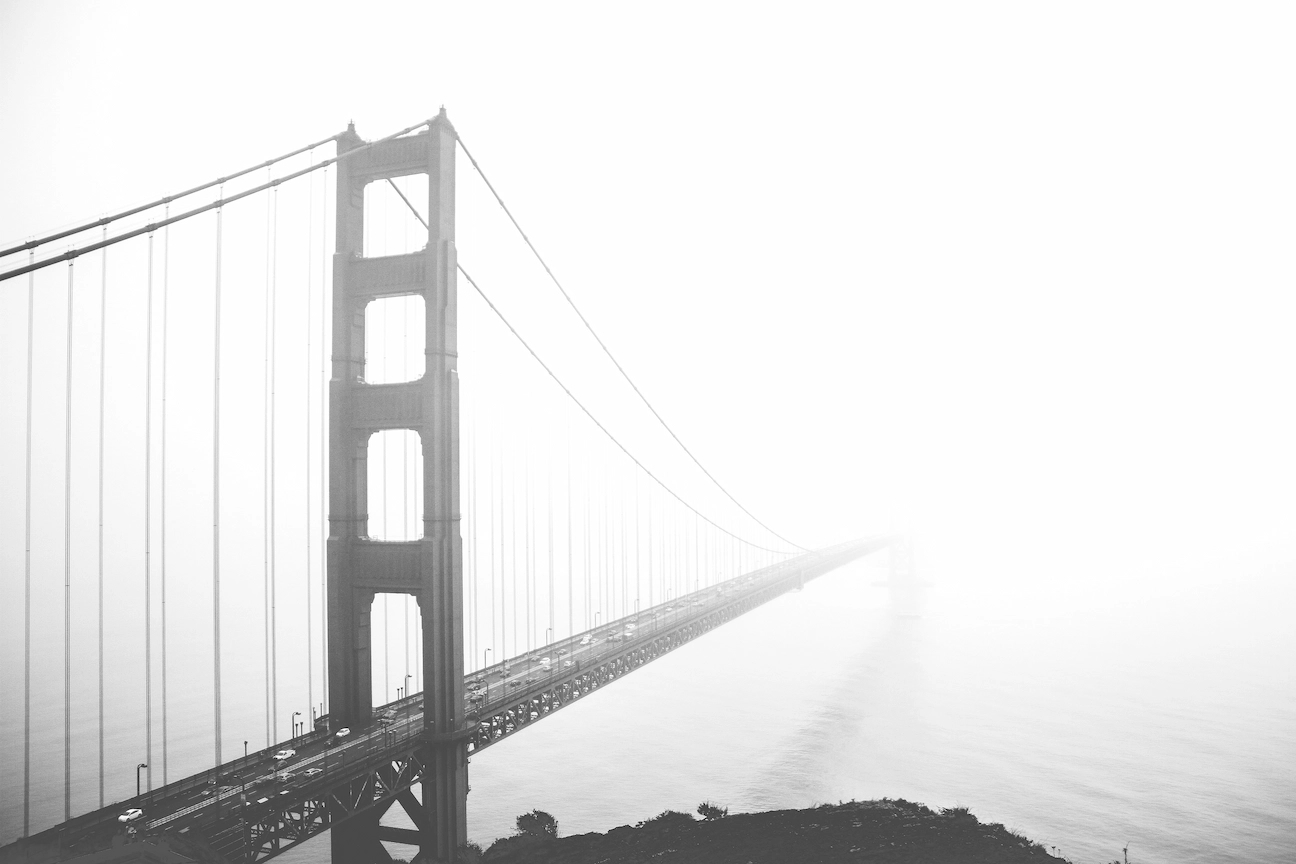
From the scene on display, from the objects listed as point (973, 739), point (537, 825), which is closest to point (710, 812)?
point (537, 825)

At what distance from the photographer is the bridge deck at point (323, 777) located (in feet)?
42.7

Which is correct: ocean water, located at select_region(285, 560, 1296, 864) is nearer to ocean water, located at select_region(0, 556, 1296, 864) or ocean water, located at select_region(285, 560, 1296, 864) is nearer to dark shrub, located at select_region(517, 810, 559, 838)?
ocean water, located at select_region(0, 556, 1296, 864)

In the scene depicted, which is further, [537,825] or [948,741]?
[948,741]

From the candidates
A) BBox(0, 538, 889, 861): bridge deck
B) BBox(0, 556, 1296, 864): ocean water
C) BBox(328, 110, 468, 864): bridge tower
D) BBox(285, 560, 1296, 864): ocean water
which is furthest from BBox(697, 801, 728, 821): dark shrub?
BBox(328, 110, 468, 864): bridge tower

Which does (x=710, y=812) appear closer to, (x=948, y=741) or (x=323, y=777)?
(x=948, y=741)

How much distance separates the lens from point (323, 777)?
14.8 meters

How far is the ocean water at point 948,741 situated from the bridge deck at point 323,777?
23.9ft

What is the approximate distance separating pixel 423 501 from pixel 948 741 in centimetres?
3078

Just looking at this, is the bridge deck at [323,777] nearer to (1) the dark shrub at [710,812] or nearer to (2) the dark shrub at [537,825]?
(2) the dark shrub at [537,825]

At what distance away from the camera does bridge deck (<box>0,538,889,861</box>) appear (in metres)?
13.0

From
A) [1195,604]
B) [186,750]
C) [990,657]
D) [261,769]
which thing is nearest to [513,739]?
[186,750]

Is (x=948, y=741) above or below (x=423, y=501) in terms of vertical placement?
below

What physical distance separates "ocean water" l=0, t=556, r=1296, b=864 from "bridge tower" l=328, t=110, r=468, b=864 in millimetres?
10458

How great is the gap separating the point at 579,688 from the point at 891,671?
118 ft
